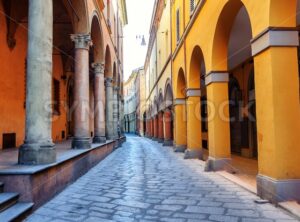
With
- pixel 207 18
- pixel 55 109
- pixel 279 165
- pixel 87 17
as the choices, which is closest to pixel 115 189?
pixel 279 165

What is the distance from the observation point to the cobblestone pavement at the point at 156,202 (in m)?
4.69

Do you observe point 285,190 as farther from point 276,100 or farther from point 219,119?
point 219,119

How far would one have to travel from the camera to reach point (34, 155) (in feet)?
18.9

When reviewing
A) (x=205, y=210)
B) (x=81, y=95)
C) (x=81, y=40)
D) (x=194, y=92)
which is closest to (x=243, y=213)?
(x=205, y=210)

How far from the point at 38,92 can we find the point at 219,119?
4.91 metres

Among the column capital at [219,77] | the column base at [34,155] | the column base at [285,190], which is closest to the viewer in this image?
the column base at [285,190]

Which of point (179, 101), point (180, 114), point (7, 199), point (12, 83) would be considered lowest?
point (7, 199)

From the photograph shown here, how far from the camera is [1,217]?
411cm

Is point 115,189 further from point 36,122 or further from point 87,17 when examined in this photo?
point 87,17

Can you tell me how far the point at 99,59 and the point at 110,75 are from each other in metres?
4.04

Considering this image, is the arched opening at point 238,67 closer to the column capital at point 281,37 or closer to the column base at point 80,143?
the column capital at point 281,37

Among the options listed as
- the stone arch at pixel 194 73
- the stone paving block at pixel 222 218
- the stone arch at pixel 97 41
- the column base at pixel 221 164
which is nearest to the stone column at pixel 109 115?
the stone arch at pixel 97 41

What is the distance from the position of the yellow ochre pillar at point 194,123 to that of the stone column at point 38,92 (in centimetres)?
686

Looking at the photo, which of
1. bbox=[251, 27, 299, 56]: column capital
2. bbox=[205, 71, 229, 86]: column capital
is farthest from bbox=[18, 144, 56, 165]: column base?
bbox=[205, 71, 229, 86]: column capital
